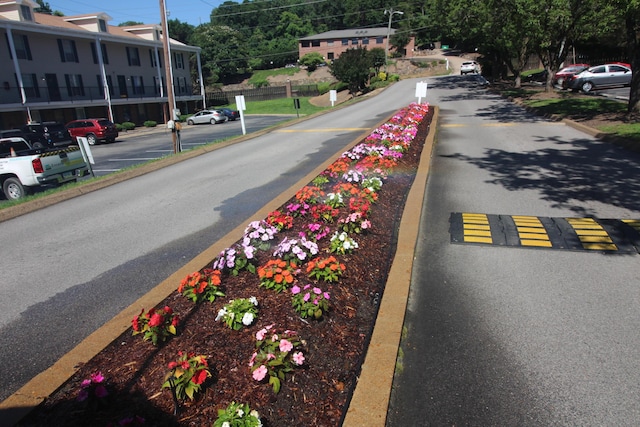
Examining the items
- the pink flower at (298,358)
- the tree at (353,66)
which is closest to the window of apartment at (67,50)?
the tree at (353,66)

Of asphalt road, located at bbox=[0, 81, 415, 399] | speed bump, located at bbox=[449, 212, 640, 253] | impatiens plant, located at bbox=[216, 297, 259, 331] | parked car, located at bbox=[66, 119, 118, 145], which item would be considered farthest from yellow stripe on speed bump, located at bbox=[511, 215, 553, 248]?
parked car, located at bbox=[66, 119, 118, 145]

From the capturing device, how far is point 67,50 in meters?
38.8

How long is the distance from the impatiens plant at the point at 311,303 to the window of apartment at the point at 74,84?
41.7 meters

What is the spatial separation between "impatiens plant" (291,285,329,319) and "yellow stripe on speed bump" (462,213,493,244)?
313 centimetres

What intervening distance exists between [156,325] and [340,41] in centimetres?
9994

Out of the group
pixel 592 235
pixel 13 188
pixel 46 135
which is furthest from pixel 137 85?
pixel 592 235

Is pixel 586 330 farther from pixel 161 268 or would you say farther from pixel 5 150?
pixel 5 150

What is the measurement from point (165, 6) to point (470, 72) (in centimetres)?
4644

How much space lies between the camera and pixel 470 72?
56438mm

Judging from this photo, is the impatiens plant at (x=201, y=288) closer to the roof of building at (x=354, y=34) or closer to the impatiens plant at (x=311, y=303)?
the impatiens plant at (x=311, y=303)

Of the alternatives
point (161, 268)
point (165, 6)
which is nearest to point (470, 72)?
point (165, 6)

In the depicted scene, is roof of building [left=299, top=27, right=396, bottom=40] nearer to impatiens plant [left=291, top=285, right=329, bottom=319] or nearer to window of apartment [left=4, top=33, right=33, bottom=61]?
window of apartment [left=4, top=33, right=33, bottom=61]

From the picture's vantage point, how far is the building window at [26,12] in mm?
34438

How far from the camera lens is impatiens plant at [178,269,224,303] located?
439cm
